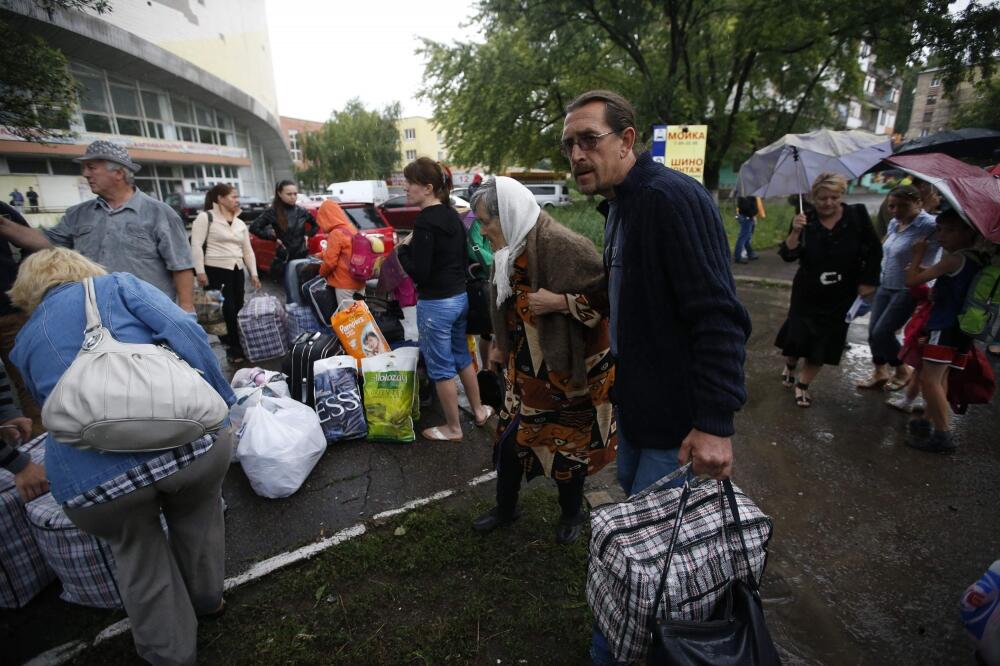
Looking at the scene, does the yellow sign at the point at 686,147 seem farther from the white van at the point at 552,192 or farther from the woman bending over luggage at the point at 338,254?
the white van at the point at 552,192

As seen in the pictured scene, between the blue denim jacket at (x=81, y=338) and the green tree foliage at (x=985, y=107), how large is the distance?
11.9m

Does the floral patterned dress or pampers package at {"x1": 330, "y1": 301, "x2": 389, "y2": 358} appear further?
pampers package at {"x1": 330, "y1": 301, "x2": 389, "y2": 358}

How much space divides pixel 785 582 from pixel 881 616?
0.39 meters

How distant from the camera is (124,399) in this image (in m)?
1.58

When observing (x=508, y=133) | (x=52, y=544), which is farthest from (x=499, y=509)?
(x=508, y=133)

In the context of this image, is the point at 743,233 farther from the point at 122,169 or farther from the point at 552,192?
the point at 552,192

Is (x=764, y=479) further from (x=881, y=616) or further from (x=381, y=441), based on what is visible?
(x=381, y=441)

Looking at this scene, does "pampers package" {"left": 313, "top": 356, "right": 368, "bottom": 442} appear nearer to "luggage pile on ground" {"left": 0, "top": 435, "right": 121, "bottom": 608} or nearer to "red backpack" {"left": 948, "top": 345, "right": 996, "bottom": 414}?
"luggage pile on ground" {"left": 0, "top": 435, "right": 121, "bottom": 608}

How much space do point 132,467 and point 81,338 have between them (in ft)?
1.72

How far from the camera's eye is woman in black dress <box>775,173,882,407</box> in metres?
3.89

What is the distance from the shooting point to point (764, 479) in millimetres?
3355

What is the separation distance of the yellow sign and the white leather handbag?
289 inches

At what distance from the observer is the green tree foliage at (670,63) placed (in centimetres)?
1195

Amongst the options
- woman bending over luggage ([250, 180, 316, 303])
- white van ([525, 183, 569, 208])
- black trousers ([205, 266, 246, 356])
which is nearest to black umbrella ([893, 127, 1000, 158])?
woman bending over luggage ([250, 180, 316, 303])
